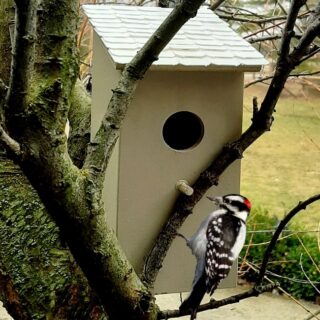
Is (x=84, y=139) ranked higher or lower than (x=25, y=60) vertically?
lower

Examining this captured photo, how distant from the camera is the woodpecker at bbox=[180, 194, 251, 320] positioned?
1.54m

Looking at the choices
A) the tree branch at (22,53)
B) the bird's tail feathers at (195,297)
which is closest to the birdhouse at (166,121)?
the bird's tail feathers at (195,297)

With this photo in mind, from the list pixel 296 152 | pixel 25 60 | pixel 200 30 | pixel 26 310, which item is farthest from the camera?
pixel 296 152

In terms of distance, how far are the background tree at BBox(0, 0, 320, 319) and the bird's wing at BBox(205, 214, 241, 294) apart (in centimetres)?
34

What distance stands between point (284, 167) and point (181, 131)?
539 centimetres

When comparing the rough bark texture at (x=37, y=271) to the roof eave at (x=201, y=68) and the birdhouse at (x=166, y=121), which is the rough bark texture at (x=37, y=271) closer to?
the birdhouse at (x=166, y=121)

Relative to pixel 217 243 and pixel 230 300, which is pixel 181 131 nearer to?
pixel 217 243

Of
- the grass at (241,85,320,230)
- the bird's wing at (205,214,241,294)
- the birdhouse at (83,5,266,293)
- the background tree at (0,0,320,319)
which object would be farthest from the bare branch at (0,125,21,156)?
the grass at (241,85,320,230)

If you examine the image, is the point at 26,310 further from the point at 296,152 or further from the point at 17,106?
the point at 296,152

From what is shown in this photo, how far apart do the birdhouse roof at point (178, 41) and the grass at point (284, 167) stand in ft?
14.7

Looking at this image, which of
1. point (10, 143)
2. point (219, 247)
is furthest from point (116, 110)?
point (219, 247)

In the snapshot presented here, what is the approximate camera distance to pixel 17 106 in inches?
37.4

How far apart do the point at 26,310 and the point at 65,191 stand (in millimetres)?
379

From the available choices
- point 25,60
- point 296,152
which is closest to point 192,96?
point 25,60
